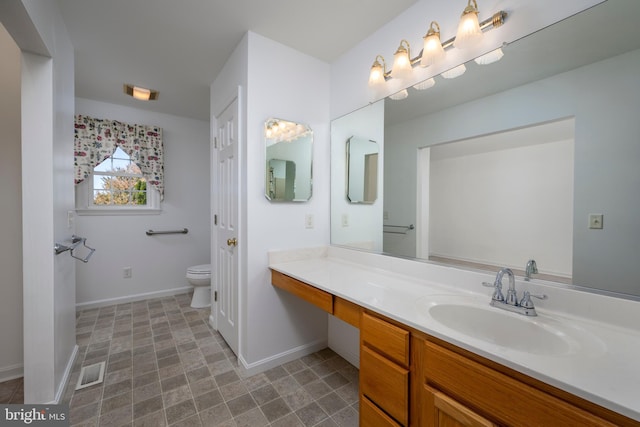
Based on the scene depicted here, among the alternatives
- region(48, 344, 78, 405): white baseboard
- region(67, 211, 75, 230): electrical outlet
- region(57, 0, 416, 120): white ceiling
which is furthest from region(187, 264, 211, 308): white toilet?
region(57, 0, 416, 120): white ceiling

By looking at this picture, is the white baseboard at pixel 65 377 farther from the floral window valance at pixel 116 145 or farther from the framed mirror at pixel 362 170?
the framed mirror at pixel 362 170

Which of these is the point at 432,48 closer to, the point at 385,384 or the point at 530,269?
the point at 530,269

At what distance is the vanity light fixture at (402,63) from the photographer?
4.97 ft

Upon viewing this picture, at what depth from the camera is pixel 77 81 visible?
98.3 inches

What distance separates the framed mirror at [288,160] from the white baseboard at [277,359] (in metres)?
1.17

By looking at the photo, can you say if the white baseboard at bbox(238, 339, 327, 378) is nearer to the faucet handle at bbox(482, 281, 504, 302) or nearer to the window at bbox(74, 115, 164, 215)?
the faucet handle at bbox(482, 281, 504, 302)

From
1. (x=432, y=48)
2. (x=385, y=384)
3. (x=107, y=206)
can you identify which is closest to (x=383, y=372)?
(x=385, y=384)

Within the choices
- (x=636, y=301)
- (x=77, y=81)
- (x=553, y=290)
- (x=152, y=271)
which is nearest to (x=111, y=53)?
(x=77, y=81)

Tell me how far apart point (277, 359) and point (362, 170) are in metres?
1.57

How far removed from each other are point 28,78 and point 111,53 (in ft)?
3.15

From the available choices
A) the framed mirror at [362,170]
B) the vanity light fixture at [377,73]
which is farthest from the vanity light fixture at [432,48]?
the framed mirror at [362,170]

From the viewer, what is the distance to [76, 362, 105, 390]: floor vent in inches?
67.4

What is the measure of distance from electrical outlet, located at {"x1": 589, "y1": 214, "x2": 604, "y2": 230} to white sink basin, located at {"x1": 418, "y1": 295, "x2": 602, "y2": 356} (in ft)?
1.28

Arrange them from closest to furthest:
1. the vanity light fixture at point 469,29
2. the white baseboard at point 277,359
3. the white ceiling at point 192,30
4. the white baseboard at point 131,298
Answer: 1. the vanity light fixture at point 469,29
2. the white ceiling at point 192,30
3. the white baseboard at point 277,359
4. the white baseboard at point 131,298
